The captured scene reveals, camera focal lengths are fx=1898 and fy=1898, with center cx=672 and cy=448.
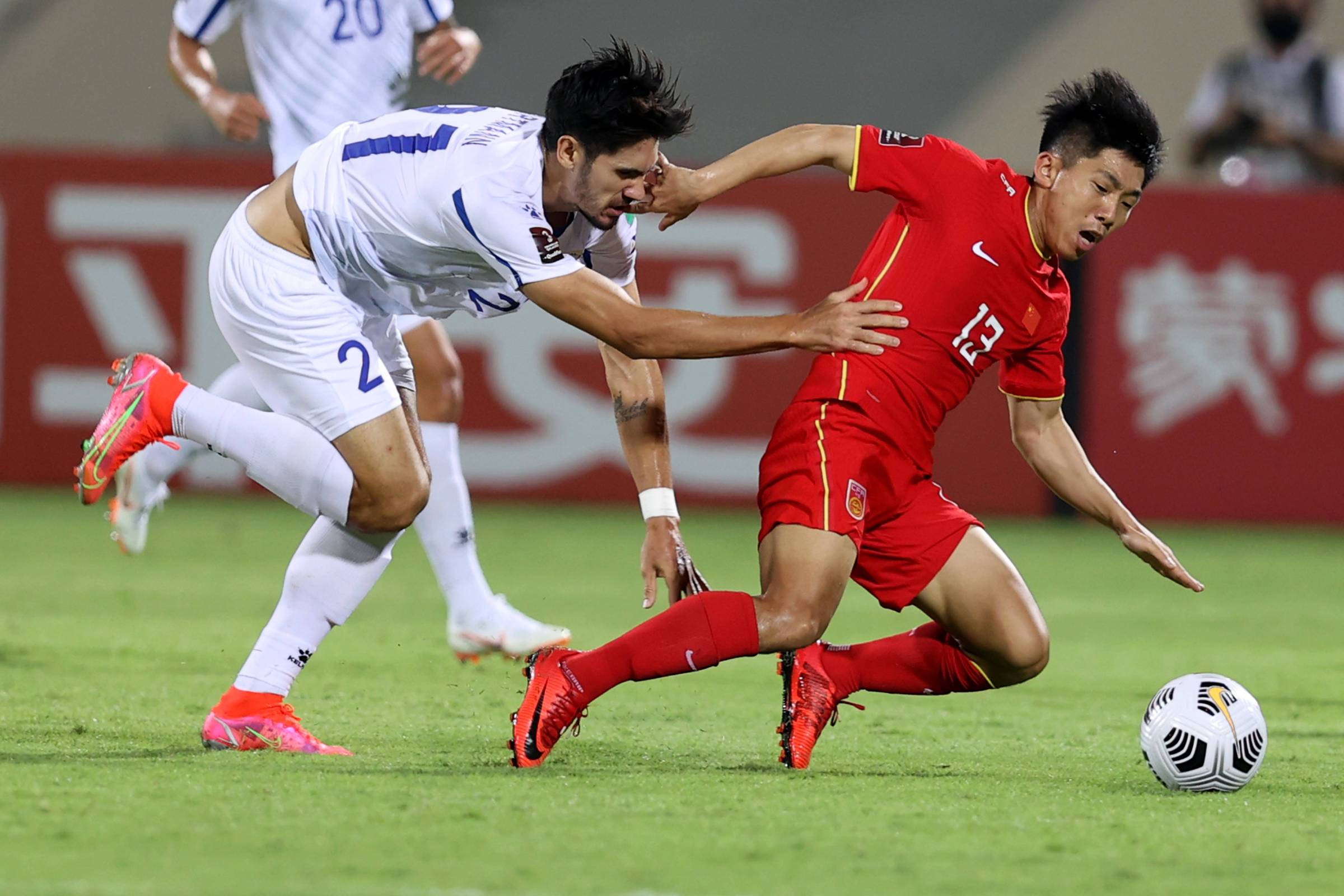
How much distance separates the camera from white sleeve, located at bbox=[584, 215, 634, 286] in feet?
14.8

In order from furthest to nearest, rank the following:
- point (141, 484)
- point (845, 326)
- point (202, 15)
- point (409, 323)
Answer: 1. point (202, 15)
2. point (141, 484)
3. point (409, 323)
4. point (845, 326)

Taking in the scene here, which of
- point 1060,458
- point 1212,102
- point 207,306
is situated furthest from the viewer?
point 1212,102

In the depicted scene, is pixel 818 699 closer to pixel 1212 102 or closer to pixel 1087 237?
pixel 1087 237

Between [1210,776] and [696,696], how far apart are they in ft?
5.60

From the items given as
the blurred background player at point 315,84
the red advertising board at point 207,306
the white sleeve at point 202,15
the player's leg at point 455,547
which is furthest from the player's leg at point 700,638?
the red advertising board at point 207,306

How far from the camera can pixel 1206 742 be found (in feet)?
13.0

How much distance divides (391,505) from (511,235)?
73cm

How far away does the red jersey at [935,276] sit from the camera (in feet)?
14.2

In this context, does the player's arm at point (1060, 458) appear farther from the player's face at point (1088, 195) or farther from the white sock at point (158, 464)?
the white sock at point (158, 464)

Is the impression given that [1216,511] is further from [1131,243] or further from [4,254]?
[4,254]

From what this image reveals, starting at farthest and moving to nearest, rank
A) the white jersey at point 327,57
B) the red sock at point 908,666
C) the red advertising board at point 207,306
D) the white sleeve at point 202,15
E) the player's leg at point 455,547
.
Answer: the red advertising board at point 207,306
the white sleeve at point 202,15
the white jersey at point 327,57
the player's leg at point 455,547
the red sock at point 908,666

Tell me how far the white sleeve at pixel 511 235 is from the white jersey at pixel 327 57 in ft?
8.17

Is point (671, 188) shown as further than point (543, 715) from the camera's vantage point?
Yes

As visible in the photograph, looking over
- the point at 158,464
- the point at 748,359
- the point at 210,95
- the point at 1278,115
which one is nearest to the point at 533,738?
the point at 158,464
